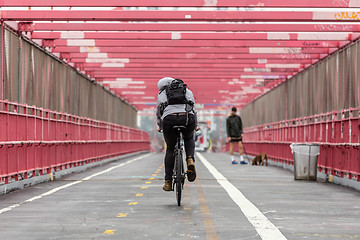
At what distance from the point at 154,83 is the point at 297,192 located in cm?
2559

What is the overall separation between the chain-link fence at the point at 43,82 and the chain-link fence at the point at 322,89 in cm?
865

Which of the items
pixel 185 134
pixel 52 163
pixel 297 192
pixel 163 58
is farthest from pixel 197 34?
pixel 185 134

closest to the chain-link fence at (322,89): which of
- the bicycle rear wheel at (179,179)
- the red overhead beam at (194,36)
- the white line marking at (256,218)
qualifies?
the red overhead beam at (194,36)

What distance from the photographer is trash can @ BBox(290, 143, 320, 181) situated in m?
17.1

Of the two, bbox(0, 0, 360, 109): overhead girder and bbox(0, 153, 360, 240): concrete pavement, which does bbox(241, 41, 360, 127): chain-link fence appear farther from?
bbox(0, 153, 360, 240): concrete pavement

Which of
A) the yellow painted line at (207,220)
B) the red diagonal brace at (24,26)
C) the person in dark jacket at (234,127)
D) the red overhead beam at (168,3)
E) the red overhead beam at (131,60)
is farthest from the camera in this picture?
the person in dark jacket at (234,127)

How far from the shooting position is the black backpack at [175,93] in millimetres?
10336

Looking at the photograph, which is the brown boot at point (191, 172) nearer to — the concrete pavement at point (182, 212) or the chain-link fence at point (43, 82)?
the concrete pavement at point (182, 212)

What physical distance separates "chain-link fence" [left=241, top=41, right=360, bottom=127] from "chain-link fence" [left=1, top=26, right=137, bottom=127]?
865 cm

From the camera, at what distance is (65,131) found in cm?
2019

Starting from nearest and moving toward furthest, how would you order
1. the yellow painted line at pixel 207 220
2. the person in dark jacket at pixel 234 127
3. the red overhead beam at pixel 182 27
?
the yellow painted line at pixel 207 220, the red overhead beam at pixel 182 27, the person in dark jacket at pixel 234 127

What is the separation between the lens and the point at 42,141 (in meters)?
16.6

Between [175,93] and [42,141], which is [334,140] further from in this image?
[175,93]

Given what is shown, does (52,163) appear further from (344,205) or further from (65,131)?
(344,205)
